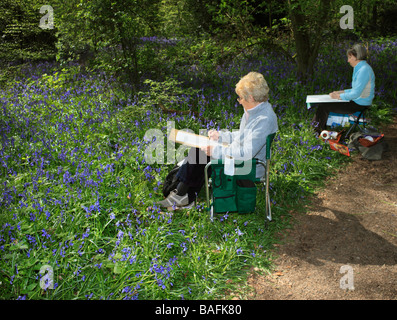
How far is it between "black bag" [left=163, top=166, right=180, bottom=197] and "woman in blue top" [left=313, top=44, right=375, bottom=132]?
2.92 m

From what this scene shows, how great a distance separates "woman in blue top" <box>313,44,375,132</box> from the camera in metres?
5.09

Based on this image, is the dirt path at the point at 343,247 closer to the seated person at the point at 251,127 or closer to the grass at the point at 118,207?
the grass at the point at 118,207

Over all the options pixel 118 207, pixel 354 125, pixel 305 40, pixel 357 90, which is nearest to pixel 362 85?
pixel 357 90

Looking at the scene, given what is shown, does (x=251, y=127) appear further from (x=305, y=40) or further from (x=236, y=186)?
(x=305, y=40)

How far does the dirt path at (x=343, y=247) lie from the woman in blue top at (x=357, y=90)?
3.54 feet

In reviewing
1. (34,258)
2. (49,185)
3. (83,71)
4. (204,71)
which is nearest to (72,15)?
(83,71)

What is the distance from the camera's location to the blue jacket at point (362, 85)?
507 centimetres

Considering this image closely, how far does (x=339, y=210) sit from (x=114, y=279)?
287 cm

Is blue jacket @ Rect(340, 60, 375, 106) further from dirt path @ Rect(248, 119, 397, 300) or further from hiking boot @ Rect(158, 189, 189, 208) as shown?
hiking boot @ Rect(158, 189, 189, 208)

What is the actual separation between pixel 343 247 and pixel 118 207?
2.51 meters

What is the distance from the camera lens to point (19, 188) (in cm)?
407

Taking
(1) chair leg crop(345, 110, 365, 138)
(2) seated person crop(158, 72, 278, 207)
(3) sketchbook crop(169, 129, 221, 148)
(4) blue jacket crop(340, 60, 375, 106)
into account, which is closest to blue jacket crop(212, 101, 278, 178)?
(2) seated person crop(158, 72, 278, 207)

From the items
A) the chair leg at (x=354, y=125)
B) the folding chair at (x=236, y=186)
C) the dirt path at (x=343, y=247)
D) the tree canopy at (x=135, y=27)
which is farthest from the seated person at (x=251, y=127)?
the tree canopy at (x=135, y=27)

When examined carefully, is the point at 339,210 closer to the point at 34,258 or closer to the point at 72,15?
the point at 34,258
